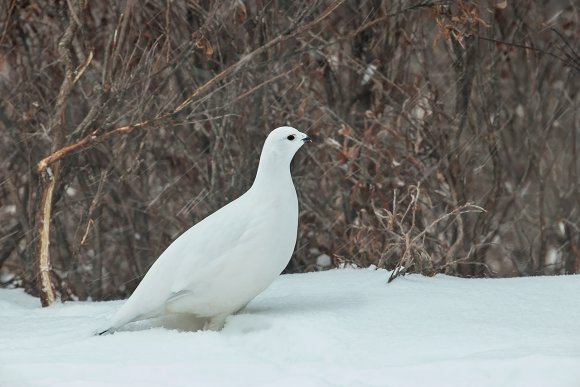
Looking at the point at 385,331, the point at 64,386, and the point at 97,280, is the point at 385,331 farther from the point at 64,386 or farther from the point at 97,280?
the point at 97,280

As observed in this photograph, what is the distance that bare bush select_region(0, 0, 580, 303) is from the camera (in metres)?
5.53

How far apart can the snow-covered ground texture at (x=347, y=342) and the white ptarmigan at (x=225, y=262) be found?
102 mm

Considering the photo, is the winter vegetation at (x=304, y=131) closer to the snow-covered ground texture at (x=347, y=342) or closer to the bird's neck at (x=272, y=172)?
the snow-covered ground texture at (x=347, y=342)

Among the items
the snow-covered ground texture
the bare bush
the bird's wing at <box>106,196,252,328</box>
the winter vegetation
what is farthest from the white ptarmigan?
the bare bush

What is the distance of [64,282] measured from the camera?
5770 mm

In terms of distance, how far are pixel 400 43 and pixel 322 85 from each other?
1.66 feet

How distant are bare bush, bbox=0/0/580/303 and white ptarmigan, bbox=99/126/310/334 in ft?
5.31

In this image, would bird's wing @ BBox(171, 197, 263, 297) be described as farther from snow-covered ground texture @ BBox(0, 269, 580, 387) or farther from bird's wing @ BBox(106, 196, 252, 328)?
snow-covered ground texture @ BBox(0, 269, 580, 387)

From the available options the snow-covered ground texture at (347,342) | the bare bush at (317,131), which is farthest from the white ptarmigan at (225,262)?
the bare bush at (317,131)

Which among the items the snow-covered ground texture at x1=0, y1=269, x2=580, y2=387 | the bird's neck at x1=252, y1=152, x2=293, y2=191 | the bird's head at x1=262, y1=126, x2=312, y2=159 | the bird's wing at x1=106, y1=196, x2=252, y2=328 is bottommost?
the snow-covered ground texture at x1=0, y1=269, x2=580, y2=387

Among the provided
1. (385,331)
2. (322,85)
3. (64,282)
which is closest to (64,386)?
(385,331)

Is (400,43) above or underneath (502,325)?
above

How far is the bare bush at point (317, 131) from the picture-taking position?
5531 mm

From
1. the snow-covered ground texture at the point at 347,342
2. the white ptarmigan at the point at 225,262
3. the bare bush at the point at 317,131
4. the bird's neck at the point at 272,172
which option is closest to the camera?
the snow-covered ground texture at the point at 347,342
